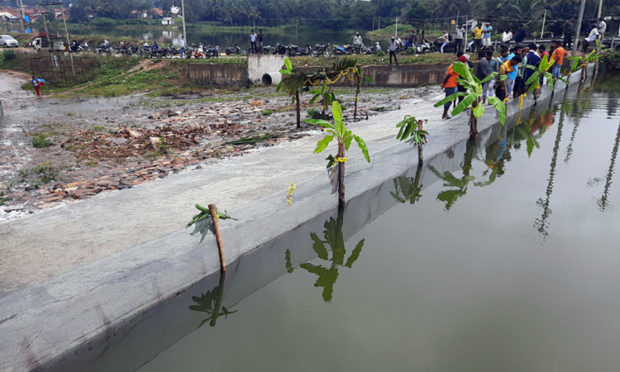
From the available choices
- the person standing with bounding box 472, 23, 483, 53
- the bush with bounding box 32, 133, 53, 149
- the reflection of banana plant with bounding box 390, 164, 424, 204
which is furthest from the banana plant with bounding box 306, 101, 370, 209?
the person standing with bounding box 472, 23, 483, 53

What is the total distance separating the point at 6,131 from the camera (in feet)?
41.1

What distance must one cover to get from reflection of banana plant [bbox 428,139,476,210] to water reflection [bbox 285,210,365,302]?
1847 millimetres

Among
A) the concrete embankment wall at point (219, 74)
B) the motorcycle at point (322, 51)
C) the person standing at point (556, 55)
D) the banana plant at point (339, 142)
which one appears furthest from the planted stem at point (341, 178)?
the motorcycle at point (322, 51)

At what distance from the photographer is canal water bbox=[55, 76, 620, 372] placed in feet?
11.3

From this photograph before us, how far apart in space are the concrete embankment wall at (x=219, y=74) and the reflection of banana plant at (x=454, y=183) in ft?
60.4

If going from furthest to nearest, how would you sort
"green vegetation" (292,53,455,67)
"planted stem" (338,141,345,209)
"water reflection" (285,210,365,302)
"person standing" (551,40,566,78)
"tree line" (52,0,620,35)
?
"tree line" (52,0,620,35), "green vegetation" (292,53,455,67), "person standing" (551,40,566,78), "planted stem" (338,141,345,209), "water reflection" (285,210,365,302)

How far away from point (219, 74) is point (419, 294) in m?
23.3

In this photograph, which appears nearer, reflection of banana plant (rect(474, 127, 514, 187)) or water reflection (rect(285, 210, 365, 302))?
water reflection (rect(285, 210, 365, 302))

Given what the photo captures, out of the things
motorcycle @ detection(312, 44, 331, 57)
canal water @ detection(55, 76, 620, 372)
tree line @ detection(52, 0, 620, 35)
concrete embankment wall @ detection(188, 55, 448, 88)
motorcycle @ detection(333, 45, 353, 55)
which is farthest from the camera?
tree line @ detection(52, 0, 620, 35)

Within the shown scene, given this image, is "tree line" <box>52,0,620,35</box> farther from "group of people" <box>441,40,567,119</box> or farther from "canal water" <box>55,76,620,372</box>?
"canal water" <box>55,76,620,372</box>

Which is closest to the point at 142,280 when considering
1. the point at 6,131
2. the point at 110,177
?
the point at 110,177

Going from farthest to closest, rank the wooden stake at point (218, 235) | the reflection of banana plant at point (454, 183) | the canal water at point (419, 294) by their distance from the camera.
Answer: the reflection of banana plant at point (454, 183), the wooden stake at point (218, 235), the canal water at point (419, 294)

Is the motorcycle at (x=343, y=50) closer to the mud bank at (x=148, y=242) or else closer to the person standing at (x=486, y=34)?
the person standing at (x=486, y=34)

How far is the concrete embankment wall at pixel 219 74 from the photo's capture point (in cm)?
2466
